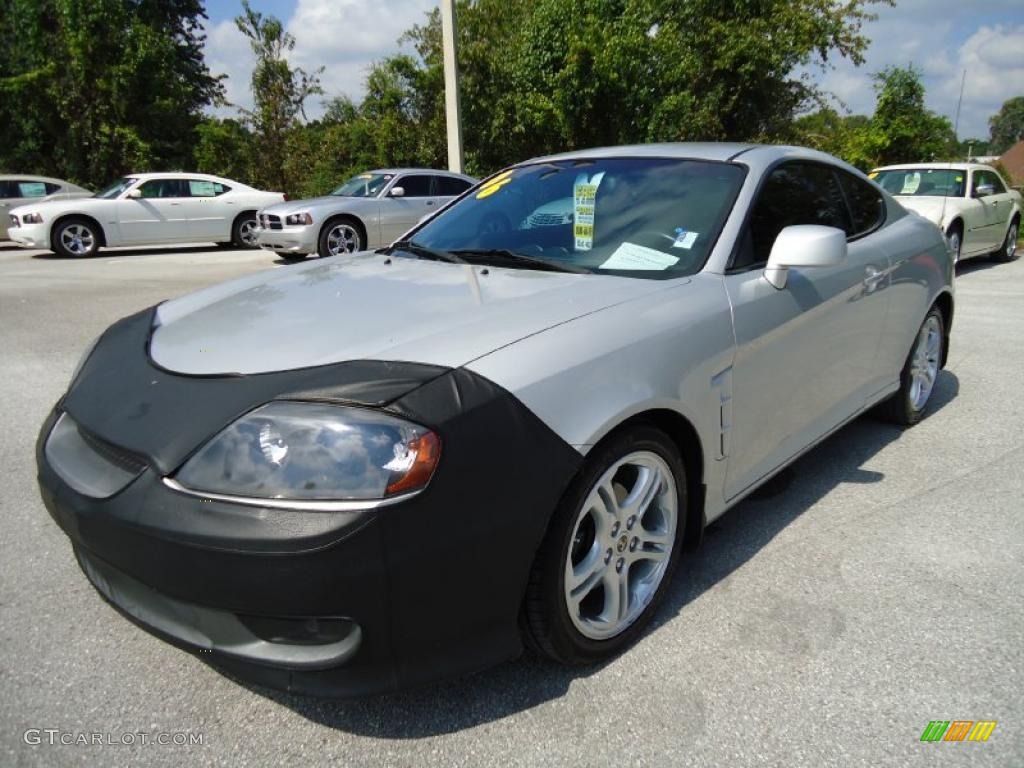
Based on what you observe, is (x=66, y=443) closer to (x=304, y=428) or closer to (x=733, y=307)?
(x=304, y=428)

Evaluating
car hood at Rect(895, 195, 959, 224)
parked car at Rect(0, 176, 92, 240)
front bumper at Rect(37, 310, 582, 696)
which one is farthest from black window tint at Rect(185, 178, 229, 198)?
front bumper at Rect(37, 310, 582, 696)

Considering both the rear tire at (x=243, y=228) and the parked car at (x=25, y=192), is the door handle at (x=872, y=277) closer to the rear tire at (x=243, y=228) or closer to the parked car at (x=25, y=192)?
the rear tire at (x=243, y=228)

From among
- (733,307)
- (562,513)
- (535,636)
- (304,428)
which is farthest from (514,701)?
(733,307)

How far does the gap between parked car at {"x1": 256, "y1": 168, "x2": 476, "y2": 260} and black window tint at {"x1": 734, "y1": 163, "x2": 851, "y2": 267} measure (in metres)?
8.28

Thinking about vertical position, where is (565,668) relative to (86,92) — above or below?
below

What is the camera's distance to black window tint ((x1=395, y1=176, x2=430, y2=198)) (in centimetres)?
1241

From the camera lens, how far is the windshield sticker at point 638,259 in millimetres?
2652

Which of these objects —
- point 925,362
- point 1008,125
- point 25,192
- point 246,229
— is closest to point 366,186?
point 246,229

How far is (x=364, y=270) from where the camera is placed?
9.68 ft

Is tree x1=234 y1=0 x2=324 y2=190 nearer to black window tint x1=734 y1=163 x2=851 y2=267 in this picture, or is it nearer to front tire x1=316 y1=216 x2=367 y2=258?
front tire x1=316 y1=216 x2=367 y2=258

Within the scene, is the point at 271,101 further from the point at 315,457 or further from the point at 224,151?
the point at 315,457

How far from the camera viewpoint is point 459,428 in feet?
5.73

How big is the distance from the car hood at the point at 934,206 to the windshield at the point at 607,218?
28.5 ft

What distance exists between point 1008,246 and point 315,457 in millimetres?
13739
